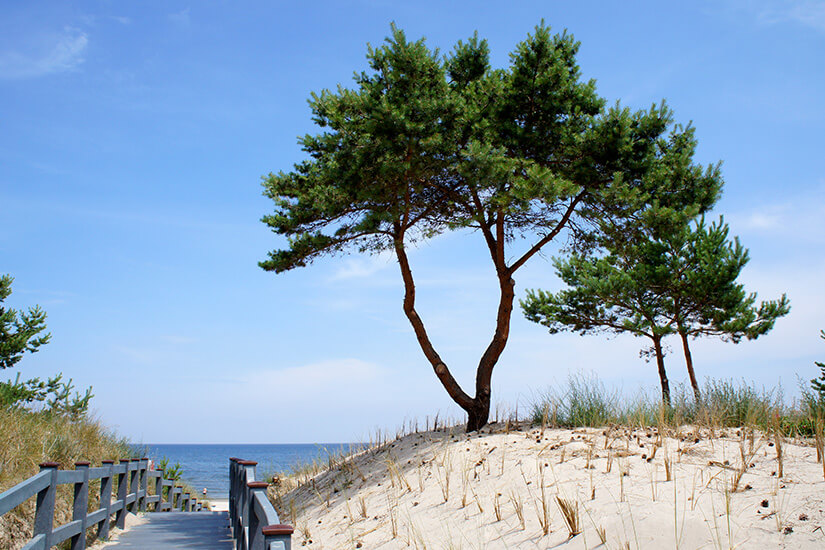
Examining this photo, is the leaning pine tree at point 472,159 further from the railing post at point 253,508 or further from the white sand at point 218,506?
the white sand at point 218,506

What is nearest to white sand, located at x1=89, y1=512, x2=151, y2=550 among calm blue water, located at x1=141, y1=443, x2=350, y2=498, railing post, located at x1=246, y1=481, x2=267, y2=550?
calm blue water, located at x1=141, y1=443, x2=350, y2=498

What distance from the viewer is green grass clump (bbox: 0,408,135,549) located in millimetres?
7016

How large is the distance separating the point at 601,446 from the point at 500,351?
359 centimetres

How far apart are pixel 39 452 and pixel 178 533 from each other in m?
2.58

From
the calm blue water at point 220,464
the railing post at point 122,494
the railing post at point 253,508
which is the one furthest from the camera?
the calm blue water at point 220,464

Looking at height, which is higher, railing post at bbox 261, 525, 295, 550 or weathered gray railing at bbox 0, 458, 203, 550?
railing post at bbox 261, 525, 295, 550

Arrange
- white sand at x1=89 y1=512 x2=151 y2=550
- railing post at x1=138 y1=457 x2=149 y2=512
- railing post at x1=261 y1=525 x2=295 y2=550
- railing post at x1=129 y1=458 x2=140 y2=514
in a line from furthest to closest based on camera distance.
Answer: railing post at x1=138 y1=457 x2=149 y2=512
railing post at x1=129 y1=458 x2=140 y2=514
white sand at x1=89 y1=512 x2=151 y2=550
railing post at x1=261 y1=525 x2=295 y2=550

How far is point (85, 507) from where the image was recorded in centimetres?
649

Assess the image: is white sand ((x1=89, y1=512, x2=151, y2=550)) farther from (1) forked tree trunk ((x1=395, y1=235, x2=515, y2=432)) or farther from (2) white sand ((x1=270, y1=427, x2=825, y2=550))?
(1) forked tree trunk ((x1=395, y1=235, x2=515, y2=432))

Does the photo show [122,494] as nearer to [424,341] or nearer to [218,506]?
[424,341]

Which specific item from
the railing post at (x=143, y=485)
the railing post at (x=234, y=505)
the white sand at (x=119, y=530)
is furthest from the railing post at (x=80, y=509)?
the railing post at (x=143, y=485)

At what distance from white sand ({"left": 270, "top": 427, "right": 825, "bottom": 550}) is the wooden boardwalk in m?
1.09

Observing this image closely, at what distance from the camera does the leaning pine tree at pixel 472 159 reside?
33.0 feet

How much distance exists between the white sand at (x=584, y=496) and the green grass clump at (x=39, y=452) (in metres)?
3.29
